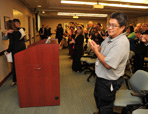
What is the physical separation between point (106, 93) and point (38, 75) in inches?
47.3

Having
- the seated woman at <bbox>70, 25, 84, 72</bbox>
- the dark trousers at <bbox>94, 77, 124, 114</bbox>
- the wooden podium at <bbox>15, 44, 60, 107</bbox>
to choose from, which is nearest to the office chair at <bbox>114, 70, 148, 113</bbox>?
the dark trousers at <bbox>94, 77, 124, 114</bbox>

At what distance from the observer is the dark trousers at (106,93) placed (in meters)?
1.52

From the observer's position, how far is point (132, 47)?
4.14 m

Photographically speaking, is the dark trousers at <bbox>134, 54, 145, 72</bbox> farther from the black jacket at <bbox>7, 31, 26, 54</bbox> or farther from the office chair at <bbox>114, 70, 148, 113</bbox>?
the black jacket at <bbox>7, 31, 26, 54</bbox>

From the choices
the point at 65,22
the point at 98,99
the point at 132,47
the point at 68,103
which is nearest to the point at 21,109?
the point at 68,103

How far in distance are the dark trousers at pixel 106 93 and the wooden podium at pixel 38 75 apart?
0.88 meters

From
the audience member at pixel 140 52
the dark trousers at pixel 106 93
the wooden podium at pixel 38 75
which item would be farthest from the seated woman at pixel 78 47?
the dark trousers at pixel 106 93

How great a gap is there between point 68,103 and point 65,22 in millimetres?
13833

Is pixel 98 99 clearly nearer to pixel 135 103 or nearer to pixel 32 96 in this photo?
pixel 135 103

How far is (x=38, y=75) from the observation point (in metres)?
2.22

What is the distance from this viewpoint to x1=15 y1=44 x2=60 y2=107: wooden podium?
213cm

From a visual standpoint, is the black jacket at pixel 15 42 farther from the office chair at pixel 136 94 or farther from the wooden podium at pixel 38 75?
the office chair at pixel 136 94

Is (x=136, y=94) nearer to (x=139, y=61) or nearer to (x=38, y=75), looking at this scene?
(x=38, y=75)

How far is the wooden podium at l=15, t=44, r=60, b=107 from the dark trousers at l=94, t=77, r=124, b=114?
878mm
